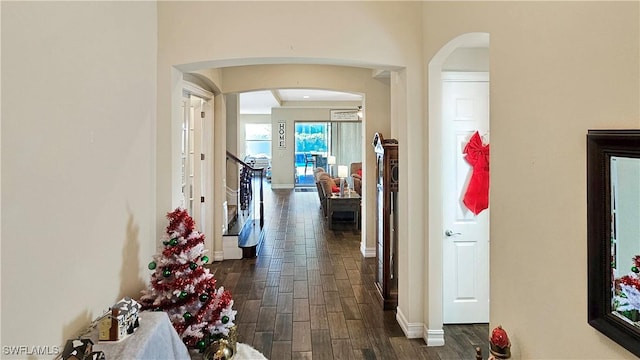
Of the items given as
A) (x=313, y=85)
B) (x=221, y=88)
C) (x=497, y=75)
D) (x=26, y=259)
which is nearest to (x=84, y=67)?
(x=26, y=259)

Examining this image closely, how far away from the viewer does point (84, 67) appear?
223cm

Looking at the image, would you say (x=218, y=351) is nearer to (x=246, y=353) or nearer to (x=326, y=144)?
(x=246, y=353)

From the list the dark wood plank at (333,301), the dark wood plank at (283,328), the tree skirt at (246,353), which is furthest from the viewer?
the dark wood plank at (333,301)

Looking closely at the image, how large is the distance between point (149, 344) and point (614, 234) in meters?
2.21

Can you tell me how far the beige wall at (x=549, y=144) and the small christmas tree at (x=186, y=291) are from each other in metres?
1.91

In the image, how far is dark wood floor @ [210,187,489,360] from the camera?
3176 mm

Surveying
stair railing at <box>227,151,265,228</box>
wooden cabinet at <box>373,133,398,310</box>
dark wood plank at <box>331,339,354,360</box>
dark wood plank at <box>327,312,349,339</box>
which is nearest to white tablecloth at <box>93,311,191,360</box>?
dark wood plank at <box>331,339,354,360</box>

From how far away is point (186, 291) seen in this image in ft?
8.86

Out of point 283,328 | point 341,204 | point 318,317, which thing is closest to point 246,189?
point 341,204

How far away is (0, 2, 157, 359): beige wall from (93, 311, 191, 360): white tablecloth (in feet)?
0.95

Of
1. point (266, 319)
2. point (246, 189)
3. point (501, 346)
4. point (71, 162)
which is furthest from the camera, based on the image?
point (246, 189)

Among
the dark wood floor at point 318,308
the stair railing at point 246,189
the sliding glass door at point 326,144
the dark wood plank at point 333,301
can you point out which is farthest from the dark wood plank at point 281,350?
the sliding glass door at point 326,144

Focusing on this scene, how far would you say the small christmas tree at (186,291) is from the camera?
2.71 m

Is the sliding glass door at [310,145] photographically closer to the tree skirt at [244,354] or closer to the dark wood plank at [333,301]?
the dark wood plank at [333,301]
